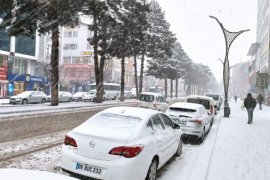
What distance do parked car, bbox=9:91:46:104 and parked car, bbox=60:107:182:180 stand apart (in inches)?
1129

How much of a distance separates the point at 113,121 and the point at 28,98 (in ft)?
97.7

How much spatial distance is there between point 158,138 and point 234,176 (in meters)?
1.95

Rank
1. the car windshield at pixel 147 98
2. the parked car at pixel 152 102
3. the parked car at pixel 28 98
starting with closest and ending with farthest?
the parked car at pixel 152 102 → the car windshield at pixel 147 98 → the parked car at pixel 28 98

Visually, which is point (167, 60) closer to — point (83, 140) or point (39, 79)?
point (39, 79)

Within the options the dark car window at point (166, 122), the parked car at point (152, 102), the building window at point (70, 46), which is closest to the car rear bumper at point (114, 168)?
the dark car window at point (166, 122)

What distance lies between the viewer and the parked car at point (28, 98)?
3347 cm

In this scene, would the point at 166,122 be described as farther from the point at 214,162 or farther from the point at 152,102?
the point at 152,102

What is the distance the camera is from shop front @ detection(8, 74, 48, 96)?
4930 centimetres

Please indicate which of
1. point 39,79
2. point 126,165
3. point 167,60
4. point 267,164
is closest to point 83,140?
point 126,165

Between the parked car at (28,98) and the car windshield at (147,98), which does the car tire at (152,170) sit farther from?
the parked car at (28,98)

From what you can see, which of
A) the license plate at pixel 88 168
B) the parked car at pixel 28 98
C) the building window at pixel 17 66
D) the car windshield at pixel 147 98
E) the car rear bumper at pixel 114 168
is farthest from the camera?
the building window at pixel 17 66

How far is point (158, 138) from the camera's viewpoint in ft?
22.5

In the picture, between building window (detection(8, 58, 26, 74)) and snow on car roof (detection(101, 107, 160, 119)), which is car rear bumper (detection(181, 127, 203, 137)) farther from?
building window (detection(8, 58, 26, 74))

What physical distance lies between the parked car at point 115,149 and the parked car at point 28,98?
1129 inches
